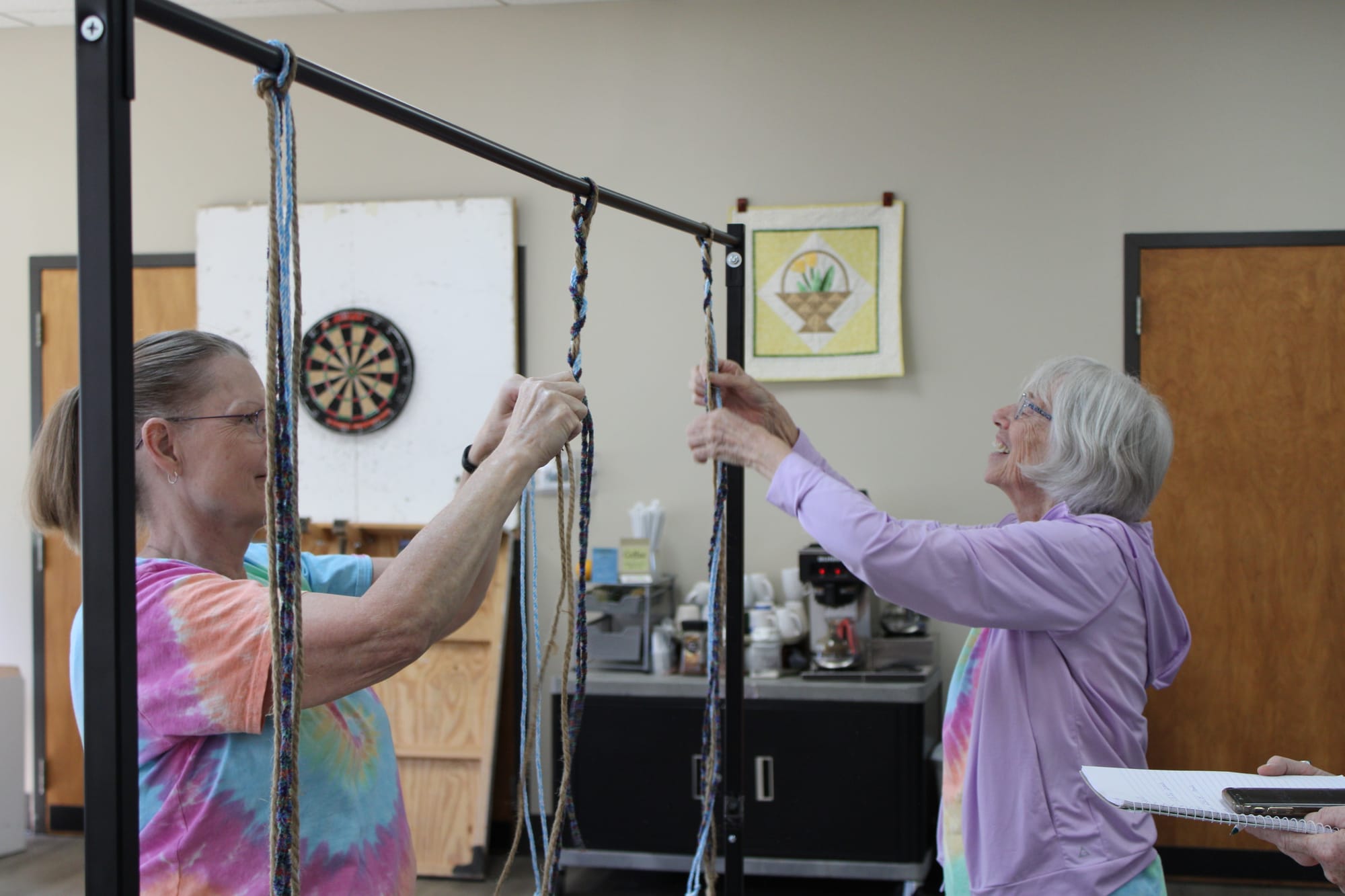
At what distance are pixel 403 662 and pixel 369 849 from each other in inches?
14.5

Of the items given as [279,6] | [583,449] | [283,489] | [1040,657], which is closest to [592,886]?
[1040,657]

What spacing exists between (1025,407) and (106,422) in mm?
1595

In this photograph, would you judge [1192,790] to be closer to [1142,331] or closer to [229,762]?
[229,762]

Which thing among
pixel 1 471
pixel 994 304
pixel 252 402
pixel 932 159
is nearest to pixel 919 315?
pixel 994 304

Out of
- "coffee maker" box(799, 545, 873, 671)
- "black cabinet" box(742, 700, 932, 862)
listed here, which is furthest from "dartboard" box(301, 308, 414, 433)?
"black cabinet" box(742, 700, 932, 862)

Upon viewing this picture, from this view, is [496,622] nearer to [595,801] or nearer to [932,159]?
[595,801]

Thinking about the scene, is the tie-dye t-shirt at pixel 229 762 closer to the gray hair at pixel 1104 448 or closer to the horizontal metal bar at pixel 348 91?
the horizontal metal bar at pixel 348 91

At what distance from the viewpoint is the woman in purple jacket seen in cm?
165

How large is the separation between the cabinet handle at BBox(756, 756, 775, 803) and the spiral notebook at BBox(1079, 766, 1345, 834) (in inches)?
84.2

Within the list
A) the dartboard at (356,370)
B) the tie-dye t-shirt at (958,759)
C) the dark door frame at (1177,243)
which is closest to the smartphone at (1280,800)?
the tie-dye t-shirt at (958,759)

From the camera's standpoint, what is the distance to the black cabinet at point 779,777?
354 centimetres

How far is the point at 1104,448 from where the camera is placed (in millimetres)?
1858

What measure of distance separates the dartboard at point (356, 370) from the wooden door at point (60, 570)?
559 millimetres

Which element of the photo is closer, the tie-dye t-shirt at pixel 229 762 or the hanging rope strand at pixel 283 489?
the hanging rope strand at pixel 283 489
